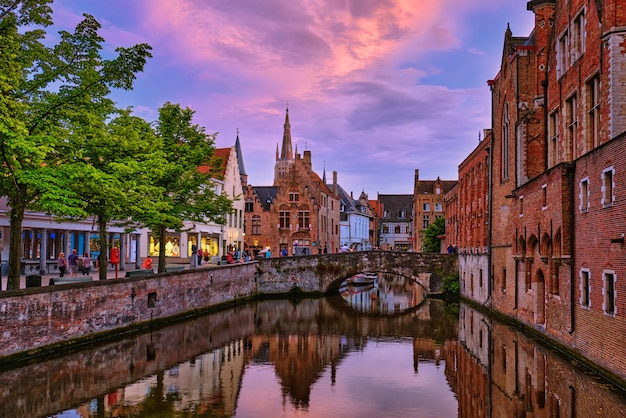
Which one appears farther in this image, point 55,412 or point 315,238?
point 315,238

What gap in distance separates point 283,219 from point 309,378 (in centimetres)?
4743

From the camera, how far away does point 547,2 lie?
1010 inches

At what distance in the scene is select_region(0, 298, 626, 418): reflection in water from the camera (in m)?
13.5

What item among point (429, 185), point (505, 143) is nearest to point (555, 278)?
point (505, 143)

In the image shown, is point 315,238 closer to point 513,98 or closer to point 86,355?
point 513,98

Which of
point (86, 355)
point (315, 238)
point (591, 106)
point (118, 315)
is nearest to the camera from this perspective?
point (86, 355)

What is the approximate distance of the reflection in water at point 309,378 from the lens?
44.3 feet

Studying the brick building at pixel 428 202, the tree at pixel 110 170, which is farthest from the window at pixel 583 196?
the brick building at pixel 428 202

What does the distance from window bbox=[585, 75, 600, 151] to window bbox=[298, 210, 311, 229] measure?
44619mm

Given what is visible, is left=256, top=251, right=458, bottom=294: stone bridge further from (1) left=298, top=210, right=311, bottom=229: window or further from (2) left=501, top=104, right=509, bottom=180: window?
(1) left=298, top=210, right=311, bottom=229: window

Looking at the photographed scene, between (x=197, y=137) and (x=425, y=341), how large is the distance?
1596 centimetres

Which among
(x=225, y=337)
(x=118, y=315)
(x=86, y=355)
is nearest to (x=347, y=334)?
(x=225, y=337)

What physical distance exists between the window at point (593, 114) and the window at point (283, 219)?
4554cm

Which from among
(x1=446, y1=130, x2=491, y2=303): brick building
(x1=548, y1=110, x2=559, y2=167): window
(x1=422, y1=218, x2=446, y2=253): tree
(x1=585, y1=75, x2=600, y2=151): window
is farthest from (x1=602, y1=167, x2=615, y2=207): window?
(x1=422, y1=218, x2=446, y2=253): tree
